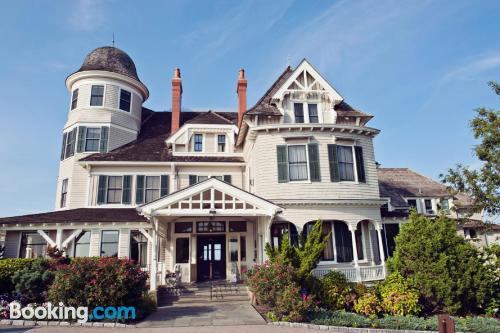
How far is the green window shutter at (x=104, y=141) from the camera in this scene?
798 inches

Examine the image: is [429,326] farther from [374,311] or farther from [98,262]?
[98,262]

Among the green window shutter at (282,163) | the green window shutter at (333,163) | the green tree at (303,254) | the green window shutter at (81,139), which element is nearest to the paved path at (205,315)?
the green tree at (303,254)

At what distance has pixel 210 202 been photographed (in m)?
13.9

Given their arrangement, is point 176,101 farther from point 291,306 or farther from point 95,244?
point 291,306

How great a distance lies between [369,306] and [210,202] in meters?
7.48

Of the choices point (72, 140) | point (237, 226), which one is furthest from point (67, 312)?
point (72, 140)

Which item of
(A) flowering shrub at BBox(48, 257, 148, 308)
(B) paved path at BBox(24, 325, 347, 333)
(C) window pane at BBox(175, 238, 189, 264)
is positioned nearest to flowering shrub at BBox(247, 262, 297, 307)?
(B) paved path at BBox(24, 325, 347, 333)

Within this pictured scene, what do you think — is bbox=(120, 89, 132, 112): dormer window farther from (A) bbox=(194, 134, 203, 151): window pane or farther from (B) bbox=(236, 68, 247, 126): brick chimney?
(B) bbox=(236, 68, 247, 126): brick chimney

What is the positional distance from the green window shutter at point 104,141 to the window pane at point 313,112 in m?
12.9

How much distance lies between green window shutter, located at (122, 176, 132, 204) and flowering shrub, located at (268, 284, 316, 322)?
1210 centimetres

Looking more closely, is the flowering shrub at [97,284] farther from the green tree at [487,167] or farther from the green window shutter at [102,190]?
the green tree at [487,167]

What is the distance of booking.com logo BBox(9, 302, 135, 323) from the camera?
1028 centimetres

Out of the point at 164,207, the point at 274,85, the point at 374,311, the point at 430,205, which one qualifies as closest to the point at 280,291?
the point at 374,311

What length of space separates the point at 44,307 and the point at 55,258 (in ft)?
13.0
